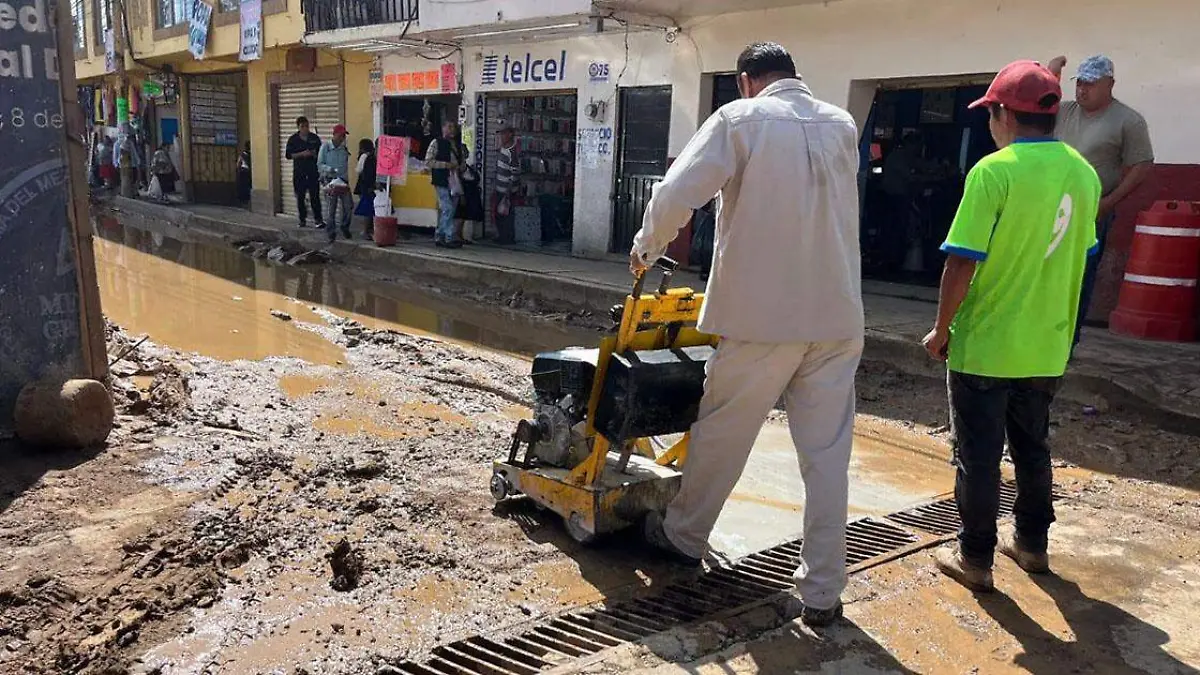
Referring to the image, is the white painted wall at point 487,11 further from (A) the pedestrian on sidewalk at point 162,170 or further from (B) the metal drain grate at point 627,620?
(A) the pedestrian on sidewalk at point 162,170

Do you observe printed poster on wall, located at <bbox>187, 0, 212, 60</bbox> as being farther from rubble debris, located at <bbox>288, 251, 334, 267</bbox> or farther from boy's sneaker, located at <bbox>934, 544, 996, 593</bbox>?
boy's sneaker, located at <bbox>934, 544, 996, 593</bbox>

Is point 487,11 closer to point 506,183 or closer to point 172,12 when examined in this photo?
point 506,183

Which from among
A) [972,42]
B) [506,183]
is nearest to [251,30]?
[506,183]

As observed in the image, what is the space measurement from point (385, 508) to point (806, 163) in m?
2.39

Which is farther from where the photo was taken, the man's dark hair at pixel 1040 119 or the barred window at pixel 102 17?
the barred window at pixel 102 17

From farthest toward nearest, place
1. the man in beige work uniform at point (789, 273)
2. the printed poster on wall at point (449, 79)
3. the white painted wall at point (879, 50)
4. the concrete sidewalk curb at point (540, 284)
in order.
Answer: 1. the printed poster on wall at point (449, 79)
2. the white painted wall at point (879, 50)
3. the concrete sidewalk curb at point (540, 284)
4. the man in beige work uniform at point (789, 273)

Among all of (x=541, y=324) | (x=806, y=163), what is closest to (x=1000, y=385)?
(x=806, y=163)

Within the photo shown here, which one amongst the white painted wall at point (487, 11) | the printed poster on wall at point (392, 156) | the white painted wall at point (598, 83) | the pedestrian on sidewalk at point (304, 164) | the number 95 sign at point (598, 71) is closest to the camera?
the white painted wall at point (487, 11)

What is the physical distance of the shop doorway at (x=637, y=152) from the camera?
12.0 meters

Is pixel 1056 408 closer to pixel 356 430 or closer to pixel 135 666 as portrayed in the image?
pixel 356 430

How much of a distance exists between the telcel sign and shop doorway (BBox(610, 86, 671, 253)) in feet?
4.34

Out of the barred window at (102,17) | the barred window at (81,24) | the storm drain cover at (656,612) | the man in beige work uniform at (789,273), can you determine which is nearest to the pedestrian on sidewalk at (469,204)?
the storm drain cover at (656,612)

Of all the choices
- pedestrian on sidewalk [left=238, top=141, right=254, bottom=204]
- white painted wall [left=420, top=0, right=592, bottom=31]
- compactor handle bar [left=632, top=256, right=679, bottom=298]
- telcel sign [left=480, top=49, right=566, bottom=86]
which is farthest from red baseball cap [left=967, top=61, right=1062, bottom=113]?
pedestrian on sidewalk [left=238, top=141, right=254, bottom=204]

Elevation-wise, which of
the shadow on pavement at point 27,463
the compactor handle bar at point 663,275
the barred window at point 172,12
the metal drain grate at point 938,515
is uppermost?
the barred window at point 172,12
